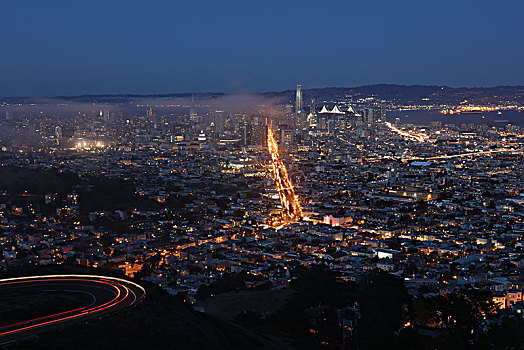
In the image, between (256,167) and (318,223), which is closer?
(318,223)

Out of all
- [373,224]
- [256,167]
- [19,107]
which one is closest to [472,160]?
[256,167]

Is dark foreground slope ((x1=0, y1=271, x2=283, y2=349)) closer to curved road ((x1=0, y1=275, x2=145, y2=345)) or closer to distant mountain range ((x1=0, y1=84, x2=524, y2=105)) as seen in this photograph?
curved road ((x1=0, y1=275, x2=145, y2=345))

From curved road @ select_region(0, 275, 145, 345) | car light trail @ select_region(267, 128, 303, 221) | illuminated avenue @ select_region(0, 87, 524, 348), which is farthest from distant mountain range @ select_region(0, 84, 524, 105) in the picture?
curved road @ select_region(0, 275, 145, 345)

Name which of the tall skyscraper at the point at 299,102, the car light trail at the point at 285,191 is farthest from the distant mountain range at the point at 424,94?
the car light trail at the point at 285,191

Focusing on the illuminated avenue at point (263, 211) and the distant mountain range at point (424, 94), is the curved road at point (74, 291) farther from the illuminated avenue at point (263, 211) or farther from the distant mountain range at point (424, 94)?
the distant mountain range at point (424, 94)

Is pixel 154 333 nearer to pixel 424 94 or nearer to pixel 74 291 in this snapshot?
pixel 74 291

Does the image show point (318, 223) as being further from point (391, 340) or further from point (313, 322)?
point (391, 340)

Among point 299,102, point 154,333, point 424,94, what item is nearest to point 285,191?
point 154,333
